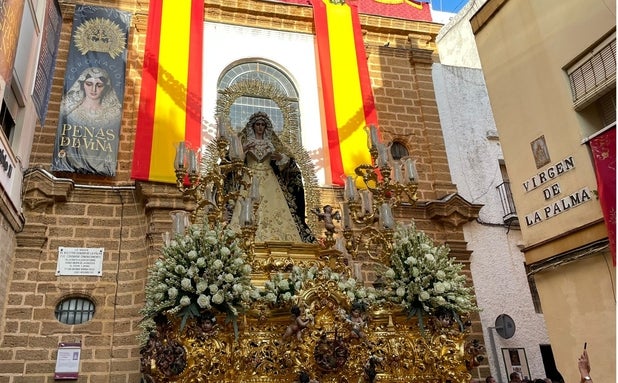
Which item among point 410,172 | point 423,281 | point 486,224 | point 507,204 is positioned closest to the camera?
point 423,281

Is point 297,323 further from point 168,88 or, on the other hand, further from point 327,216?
point 168,88

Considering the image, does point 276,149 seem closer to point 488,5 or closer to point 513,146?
point 513,146

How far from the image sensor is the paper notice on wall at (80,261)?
855cm

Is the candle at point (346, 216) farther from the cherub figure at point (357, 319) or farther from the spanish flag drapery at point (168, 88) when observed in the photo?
the spanish flag drapery at point (168, 88)

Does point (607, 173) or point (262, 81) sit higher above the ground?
point (262, 81)

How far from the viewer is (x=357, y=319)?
5.18 m

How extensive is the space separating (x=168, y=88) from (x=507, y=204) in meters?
6.81

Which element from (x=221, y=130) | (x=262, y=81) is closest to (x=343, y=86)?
(x=262, y=81)

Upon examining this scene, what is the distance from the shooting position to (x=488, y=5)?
9.61 metres

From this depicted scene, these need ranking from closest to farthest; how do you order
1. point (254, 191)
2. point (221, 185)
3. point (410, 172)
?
1. point (254, 191)
2. point (221, 185)
3. point (410, 172)

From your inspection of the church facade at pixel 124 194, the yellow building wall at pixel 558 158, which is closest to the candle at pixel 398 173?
the yellow building wall at pixel 558 158

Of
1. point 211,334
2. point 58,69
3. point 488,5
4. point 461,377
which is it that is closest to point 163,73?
point 58,69

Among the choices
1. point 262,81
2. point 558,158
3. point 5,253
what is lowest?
point 5,253

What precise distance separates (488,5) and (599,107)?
2.94 meters
